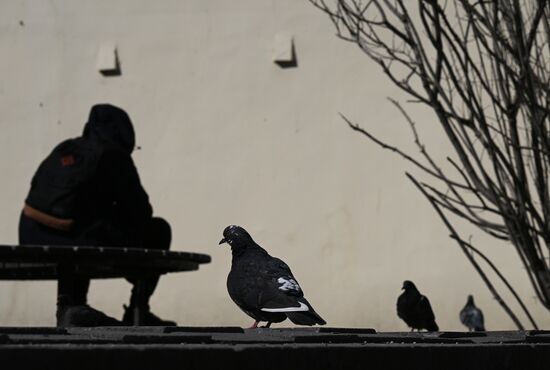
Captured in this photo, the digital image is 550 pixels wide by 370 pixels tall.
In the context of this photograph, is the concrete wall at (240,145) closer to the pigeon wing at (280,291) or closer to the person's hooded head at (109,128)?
the person's hooded head at (109,128)

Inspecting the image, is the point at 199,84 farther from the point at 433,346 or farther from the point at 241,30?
the point at 433,346

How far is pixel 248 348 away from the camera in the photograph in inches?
84.6

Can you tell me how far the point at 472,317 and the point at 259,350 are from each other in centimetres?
764

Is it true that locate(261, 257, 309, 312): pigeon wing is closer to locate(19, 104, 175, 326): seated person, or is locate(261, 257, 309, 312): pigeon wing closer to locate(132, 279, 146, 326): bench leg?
locate(19, 104, 175, 326): seated person

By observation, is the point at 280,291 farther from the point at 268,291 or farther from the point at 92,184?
the point at 92,184

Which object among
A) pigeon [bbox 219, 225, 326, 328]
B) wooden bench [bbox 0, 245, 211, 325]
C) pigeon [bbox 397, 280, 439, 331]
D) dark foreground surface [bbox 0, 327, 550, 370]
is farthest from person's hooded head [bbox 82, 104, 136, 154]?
dark foreground surface [bbox 0, 327, 550, 370]

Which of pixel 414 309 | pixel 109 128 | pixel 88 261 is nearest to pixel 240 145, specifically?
pixel 109 128

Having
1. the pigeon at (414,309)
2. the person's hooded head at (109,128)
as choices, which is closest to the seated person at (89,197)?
the person's hooded head at (109,128)

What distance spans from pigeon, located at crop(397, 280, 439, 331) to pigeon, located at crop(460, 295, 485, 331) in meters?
2.93

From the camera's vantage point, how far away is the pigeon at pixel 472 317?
31.3ft

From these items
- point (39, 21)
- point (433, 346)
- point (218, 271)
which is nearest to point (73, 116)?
point (39, 21)

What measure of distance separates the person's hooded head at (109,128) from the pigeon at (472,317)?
3238 mm

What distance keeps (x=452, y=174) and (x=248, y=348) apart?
836 centimetres

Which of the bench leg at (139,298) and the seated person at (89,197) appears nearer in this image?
the seated person at (89,197)
